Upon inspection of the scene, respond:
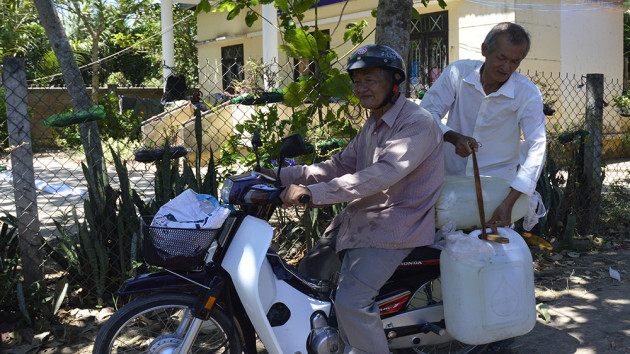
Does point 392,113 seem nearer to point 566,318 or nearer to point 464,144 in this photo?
point 464,144

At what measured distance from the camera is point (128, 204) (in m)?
4.26

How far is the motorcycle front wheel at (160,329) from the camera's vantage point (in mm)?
2656

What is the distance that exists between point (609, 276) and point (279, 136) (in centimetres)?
297

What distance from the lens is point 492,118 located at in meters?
3.43

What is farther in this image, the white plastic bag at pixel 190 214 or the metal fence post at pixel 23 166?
the metal fence post at pixel 23 166

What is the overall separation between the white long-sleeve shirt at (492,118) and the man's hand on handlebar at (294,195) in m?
0.97

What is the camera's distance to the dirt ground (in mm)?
3662

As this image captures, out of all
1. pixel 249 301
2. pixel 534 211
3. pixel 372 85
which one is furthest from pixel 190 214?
pixel 534 211

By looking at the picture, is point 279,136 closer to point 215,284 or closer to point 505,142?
point 505,142

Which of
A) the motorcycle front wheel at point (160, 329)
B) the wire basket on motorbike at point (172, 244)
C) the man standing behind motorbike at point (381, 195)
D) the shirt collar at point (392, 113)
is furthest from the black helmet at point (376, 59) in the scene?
the motorcycle front wheel at point (160, 329)

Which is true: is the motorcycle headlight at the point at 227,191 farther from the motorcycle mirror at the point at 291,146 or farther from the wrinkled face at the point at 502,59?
the wrinkled face at the point at 502,59

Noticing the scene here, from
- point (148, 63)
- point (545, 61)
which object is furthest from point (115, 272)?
point (148, 63)

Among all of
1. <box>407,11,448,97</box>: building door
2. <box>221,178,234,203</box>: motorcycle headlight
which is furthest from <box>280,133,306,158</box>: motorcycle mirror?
<box>407,11,448,97</box>: building door

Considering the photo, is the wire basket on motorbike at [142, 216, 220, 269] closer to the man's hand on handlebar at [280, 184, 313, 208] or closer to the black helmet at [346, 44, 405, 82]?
the man's hand on handlebar at [280, 184, 313, 208]
